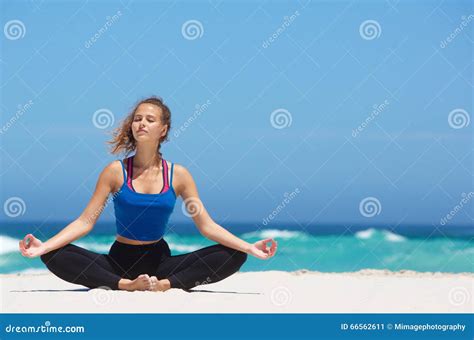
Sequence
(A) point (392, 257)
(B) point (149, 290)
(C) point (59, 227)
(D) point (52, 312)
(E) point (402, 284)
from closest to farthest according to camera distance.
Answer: (D) point (52, 312) → (B) point (149, 290) → (E) point (402, 284) → (C) point (59, 227) → (A) point (392, 257)

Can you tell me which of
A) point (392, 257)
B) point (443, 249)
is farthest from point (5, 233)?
point (443, 249)

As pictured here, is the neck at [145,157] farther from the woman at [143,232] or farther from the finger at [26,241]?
the finger at [26,241]

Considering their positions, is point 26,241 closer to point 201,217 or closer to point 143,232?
point 143,232

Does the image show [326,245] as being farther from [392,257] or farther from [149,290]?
[149,290]

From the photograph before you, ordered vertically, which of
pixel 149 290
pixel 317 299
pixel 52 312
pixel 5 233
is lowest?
pixel 5 233

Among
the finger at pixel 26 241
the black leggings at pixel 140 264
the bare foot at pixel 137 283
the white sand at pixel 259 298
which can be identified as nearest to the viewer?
the white sand at pixel 259 298

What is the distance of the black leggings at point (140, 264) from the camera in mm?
5316

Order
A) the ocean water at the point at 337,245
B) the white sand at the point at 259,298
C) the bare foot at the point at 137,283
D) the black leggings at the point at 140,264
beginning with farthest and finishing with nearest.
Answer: the ocean water at the point at 337,245 → the black leggings at the point at 140,264 → the bare foot at the point at 137,283 → the white sand at the point at 259,298

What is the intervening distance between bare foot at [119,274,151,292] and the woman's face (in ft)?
3.04

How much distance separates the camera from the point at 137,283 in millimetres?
5223

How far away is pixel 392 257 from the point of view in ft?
34.7

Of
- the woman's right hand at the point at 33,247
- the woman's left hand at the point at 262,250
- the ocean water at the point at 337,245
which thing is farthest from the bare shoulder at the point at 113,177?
the ocean water at the point at 337,245

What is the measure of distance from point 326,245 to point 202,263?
5289 millimetres

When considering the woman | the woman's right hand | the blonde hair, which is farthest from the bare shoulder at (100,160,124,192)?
the woman's right hand
